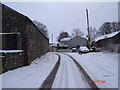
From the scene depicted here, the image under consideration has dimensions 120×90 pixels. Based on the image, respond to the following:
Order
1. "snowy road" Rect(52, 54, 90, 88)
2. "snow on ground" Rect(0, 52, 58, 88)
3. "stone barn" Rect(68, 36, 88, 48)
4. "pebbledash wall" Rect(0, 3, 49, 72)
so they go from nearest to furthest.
→ "snowy road" Rect(52, 54, 90, 88) < "snow on ground" Rect(0, 52, 58, 88) < "pebbledash wall" Rect(0, 3, 49, 72) < "stone barn" Rect(68, 36, 88, 48)

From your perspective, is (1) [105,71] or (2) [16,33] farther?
(2) [16,33]

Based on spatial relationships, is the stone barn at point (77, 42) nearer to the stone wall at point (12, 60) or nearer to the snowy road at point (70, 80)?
the stone wall at point (12, 60)

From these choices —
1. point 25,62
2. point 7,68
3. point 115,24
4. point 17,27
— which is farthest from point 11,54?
point 115,24

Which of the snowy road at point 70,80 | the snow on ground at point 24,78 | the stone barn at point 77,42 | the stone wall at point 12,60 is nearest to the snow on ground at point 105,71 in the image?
the snowy road at point 70,80

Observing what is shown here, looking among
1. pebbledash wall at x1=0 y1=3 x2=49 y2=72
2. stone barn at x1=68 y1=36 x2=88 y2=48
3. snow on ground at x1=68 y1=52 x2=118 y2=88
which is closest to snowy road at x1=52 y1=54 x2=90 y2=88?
snow on ground at x1=68 y1=52 x2=118 y2=88

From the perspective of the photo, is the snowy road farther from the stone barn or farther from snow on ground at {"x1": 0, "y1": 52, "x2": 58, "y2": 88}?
the stone barn

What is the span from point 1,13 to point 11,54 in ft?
15.6

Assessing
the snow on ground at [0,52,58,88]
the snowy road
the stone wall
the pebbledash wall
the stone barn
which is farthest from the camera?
the stone barn

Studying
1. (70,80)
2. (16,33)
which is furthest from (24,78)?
(16,33)

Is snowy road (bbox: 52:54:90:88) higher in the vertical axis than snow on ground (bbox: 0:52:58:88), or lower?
higher

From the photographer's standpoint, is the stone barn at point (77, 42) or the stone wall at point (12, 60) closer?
the stone wall at point (12, 60)

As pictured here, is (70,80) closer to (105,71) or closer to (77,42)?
(105,71)

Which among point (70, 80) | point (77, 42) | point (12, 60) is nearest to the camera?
point (70, 80)

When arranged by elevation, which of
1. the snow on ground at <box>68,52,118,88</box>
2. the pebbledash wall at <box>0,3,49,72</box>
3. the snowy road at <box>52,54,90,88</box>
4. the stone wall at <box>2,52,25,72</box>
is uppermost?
the pebbledash wall at <box>0,3,49,72</box>
